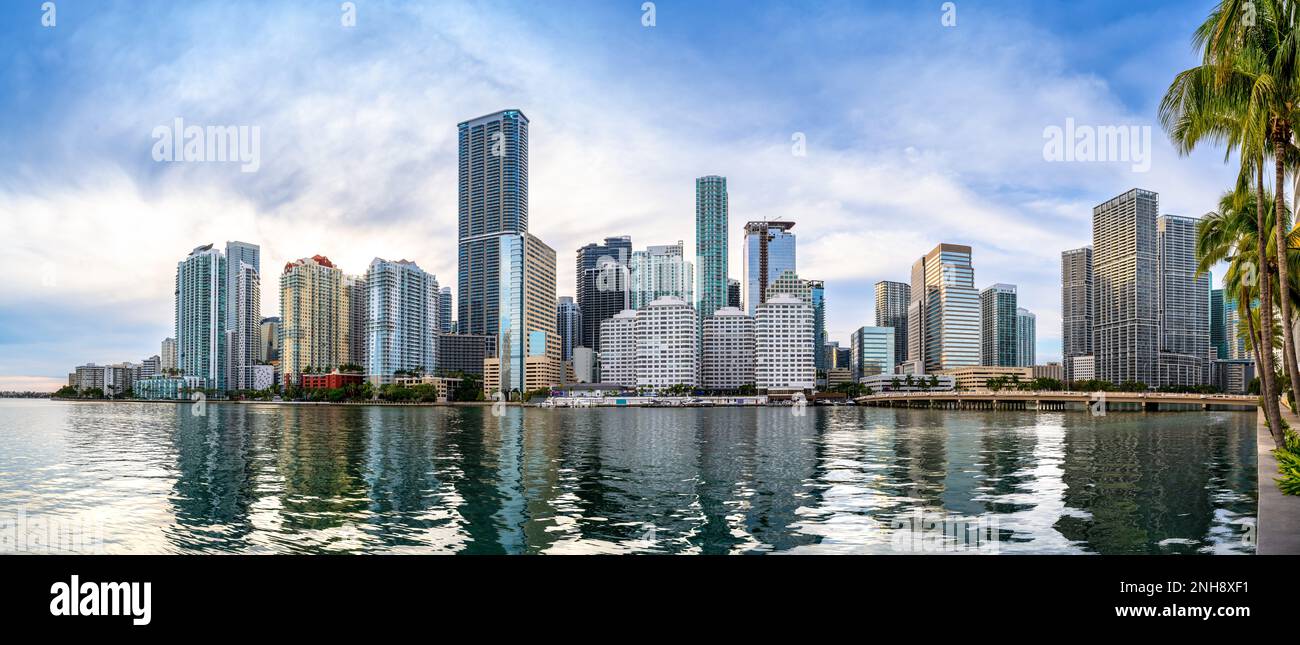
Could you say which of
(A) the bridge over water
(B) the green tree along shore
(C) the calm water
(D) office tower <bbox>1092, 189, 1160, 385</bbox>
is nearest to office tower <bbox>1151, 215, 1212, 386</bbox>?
(D) office tower <bbox>1092, 189, 1160, 385</bbox>

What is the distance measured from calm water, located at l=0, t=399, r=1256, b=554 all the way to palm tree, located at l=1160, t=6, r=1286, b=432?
8.62 meters

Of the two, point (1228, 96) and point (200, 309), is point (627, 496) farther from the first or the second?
point (200, 309)

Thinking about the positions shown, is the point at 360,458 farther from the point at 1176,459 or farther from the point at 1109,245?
the point at 1109,245

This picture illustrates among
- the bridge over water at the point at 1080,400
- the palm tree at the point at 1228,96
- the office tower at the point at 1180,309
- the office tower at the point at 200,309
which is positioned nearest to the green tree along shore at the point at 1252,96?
the palm tree at the point at 1228,96

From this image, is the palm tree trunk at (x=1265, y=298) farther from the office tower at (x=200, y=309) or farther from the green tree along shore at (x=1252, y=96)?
the office tower at (x=200, y=309)

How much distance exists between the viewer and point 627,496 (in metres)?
24.2

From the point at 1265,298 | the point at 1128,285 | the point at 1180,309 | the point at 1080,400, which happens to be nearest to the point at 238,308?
the point at 1080,400

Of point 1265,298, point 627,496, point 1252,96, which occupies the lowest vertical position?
point 627,496

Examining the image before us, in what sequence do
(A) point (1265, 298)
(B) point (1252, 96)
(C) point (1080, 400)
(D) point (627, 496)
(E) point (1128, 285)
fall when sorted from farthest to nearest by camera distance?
(E) point (1128, 285) < (C) point (1080, 400) < (D) point (627, 496) < (A) point (1265, 298) < (B) point (1252, 96)

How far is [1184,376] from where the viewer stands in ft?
620

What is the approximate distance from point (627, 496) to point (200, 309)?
194 meters
